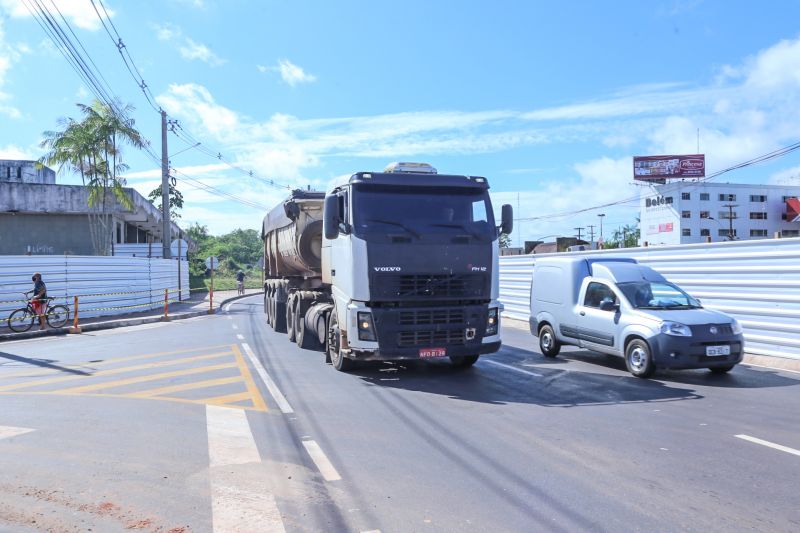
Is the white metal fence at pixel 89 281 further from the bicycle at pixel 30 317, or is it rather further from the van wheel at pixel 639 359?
the van wheel at pixel 639 359

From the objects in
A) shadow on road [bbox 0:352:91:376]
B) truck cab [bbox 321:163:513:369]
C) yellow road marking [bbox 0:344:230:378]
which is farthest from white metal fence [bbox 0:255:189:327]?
truck cab [bbox 321:163:513:369]

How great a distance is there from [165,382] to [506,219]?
607 centimetres

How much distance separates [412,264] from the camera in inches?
363

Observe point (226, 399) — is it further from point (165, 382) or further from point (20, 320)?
point (20, 320)

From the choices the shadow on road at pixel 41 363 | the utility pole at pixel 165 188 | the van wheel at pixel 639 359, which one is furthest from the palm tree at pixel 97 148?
the van wheel at pixel 639 359

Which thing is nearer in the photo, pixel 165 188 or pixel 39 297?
pixel 39 297

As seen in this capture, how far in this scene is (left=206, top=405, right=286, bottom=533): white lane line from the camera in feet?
13.7

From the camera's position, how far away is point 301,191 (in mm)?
13844

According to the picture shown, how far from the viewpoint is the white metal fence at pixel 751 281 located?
443 inches

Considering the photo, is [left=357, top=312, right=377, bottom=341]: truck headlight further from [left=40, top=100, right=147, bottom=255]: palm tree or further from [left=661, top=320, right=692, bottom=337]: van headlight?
[left=40, top=100, right=147, bottom=255]: palm tree

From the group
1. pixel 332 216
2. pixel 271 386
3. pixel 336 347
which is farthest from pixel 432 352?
pixel 332 216

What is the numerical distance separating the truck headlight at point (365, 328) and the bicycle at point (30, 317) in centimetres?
1326

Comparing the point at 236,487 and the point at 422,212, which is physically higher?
the point at 422,212

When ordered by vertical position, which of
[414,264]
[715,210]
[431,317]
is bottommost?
[431,317]
